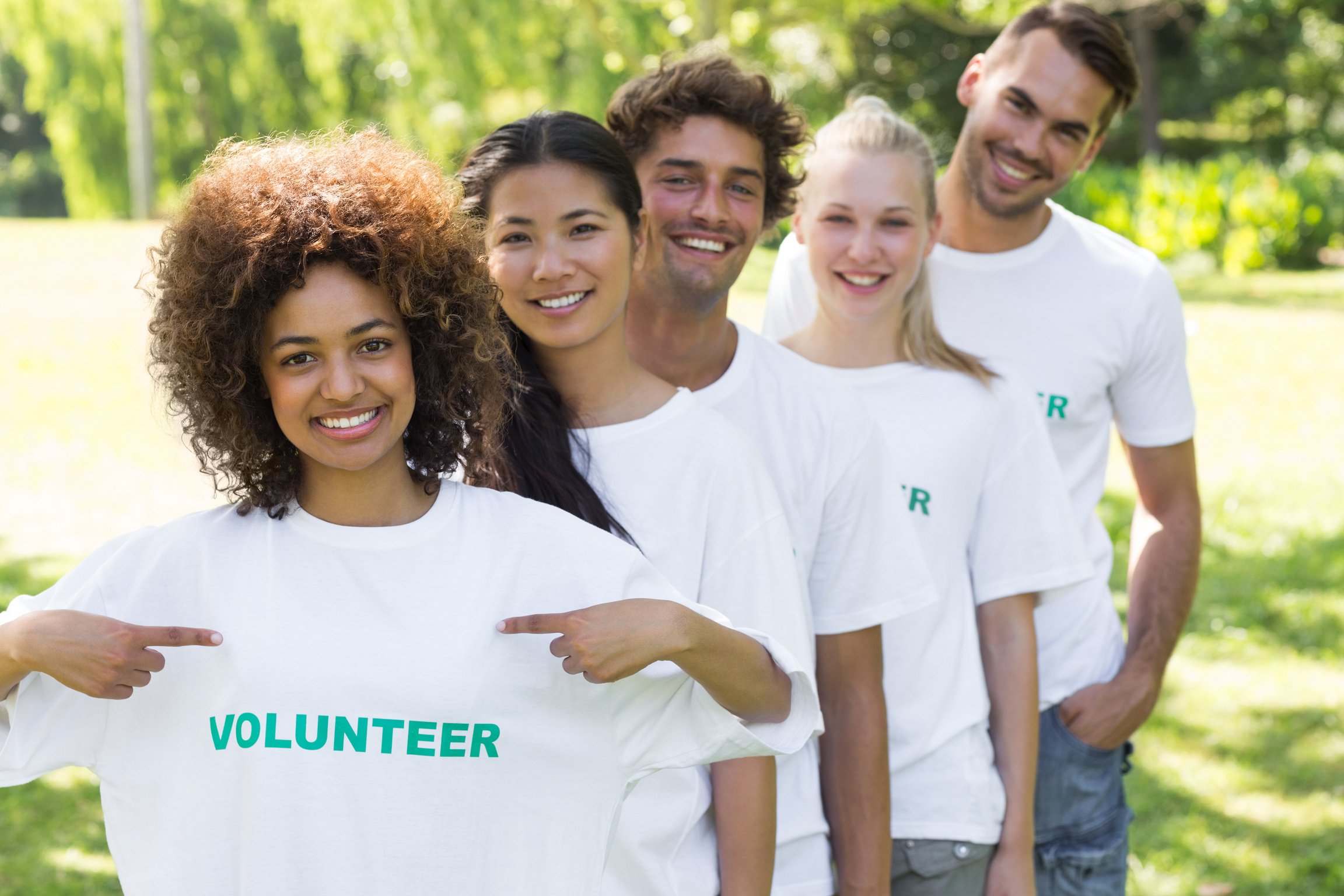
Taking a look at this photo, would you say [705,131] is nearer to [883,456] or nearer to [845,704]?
[883,456]

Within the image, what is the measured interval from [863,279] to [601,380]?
0.72 meters

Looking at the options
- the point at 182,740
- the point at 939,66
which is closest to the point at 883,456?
the point at 182,740

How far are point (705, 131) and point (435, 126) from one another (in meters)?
20.8

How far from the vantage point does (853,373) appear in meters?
2.62

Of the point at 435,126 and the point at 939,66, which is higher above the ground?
the point at 939,66

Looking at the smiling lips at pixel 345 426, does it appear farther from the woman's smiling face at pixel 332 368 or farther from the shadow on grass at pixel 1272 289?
the shadow on grass at pixel 1272 289

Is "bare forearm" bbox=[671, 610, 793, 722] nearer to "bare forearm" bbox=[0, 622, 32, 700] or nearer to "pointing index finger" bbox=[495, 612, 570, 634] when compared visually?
"pointing index finger" bbox=[495, 612, 570, 634]

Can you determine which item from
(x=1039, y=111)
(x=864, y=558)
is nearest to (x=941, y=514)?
(x=864, y=558)

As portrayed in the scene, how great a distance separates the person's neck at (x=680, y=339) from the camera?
93.4 inches

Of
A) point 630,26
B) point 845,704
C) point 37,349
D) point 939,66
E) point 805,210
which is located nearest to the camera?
point 845,704

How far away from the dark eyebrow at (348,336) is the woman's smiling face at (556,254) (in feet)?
1.34

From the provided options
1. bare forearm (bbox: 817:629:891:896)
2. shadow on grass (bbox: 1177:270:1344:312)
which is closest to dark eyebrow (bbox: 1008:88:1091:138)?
bare forearm (bbox: 817:629:891:896)

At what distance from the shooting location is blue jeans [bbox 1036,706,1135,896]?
110 inches

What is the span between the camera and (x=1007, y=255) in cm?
308
